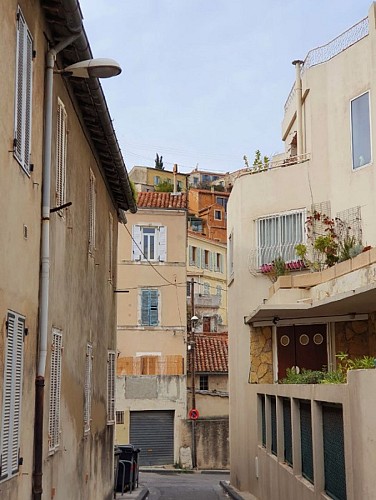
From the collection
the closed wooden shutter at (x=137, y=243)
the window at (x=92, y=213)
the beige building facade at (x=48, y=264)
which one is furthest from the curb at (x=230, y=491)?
the closed wooden shutter at (x=137, y=243)

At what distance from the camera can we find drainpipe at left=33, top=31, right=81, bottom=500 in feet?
31.6

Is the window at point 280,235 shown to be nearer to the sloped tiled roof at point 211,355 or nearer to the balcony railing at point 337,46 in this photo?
the balcony railing at point 337,46

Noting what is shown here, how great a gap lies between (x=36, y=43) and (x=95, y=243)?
7007 millimetres

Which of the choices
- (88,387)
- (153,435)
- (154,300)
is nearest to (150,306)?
(154,300)

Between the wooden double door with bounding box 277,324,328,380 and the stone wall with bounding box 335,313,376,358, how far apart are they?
0.62m

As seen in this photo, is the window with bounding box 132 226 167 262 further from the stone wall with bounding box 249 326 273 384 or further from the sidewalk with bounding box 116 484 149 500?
the stone wall with bounding box 249 326 273 384

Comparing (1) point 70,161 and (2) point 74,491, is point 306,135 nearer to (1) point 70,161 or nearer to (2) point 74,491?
(1) point 70,161

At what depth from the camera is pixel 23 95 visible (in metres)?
8.78

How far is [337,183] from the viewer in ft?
70.4

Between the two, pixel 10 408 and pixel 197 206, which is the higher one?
pixel 197 206

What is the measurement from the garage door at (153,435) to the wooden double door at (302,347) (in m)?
16.9

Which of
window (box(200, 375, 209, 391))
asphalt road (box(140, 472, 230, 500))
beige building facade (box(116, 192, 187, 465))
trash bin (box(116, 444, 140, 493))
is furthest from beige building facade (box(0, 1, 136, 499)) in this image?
window (box(200, 375, 209, 391))

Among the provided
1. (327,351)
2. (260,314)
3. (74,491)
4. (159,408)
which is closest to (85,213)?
(74,491)

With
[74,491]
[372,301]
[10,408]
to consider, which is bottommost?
[74,491]
